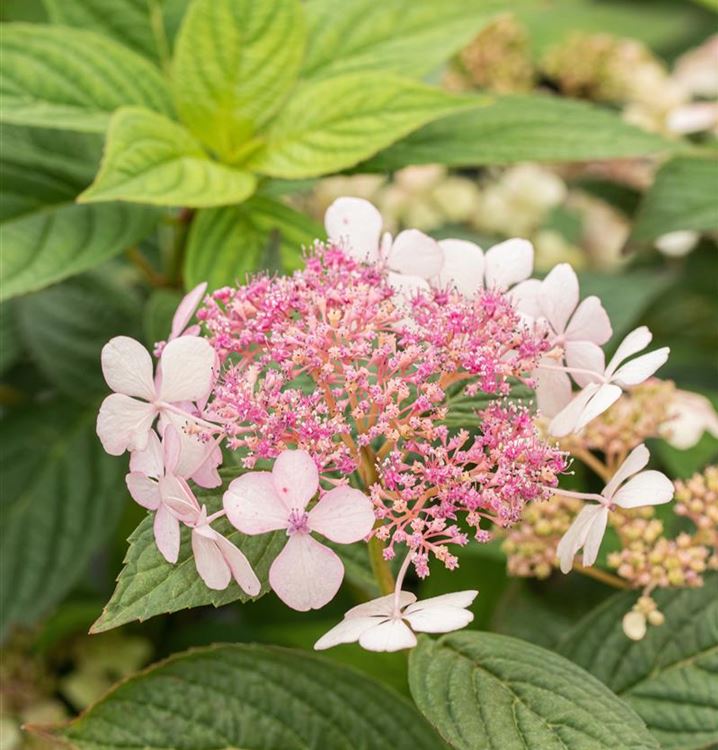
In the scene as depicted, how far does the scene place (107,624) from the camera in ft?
1.61

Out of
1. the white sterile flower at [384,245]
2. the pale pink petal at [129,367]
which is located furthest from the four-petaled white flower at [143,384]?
the white sterile flower at [384,245]

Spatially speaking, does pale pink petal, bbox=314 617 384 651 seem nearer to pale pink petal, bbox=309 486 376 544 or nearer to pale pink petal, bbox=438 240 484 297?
pale pink petal, bbox=309 486 376 544

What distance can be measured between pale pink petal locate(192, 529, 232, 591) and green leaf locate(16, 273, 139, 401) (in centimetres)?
50

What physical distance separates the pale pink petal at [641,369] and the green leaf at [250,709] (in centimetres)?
29

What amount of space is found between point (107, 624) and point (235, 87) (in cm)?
48

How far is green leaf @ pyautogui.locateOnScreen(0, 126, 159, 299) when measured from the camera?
29.7 inches

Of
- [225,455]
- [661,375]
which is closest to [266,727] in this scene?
[225,455]

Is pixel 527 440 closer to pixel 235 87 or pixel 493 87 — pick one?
pixel 235 87

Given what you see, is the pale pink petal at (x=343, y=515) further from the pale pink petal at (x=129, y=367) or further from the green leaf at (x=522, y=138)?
the green leaf at (x=522, y=138)

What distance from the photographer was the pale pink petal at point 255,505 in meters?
0.49

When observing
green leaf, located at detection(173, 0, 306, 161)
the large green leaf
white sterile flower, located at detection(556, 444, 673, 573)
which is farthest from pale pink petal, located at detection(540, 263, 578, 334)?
the large green leaf

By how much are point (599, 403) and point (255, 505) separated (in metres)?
0.18

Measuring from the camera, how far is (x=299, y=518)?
0.49 meters

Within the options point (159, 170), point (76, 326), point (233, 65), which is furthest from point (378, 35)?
point (76, 326)
